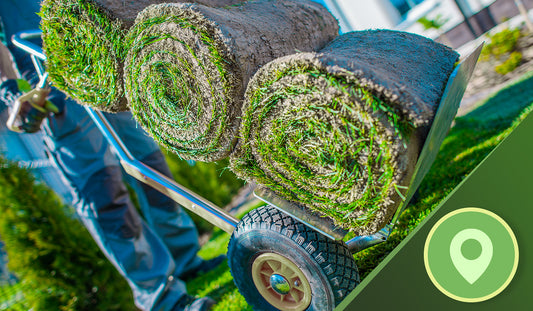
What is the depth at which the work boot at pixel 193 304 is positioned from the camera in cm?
248

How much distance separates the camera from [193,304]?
2539 mm

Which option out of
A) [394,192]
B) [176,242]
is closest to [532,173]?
[394,192]

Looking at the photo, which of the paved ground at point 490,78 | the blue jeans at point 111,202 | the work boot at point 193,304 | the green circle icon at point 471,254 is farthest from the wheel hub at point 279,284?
the paved ground at point 490,78

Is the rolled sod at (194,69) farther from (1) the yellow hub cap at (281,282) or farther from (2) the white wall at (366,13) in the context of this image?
(2) the white wall at (366,13)

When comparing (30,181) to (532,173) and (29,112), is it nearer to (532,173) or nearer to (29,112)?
(29,112)

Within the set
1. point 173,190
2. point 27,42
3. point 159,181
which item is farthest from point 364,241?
point 27,42

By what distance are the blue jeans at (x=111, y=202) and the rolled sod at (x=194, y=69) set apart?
103 cm

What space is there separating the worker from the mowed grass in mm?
325

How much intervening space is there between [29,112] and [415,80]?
7.68 ft

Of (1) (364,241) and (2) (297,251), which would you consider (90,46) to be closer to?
(2) (297,251)

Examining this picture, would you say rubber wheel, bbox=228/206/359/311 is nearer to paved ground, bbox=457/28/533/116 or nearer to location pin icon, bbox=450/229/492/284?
location pin icon, bbox=450/229/492/284

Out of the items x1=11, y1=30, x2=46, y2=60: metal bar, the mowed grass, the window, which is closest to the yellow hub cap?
the mowed grass

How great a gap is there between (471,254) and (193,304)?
202cm

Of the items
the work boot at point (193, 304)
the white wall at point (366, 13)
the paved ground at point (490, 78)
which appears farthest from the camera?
the white wall at point (366, 13)
